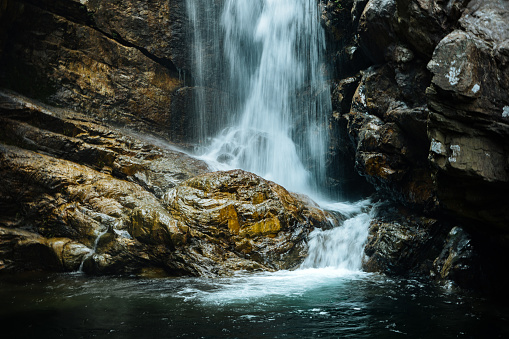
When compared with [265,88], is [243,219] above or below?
below

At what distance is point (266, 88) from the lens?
1708cm

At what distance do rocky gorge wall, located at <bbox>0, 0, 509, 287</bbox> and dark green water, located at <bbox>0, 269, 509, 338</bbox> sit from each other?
1.14 m

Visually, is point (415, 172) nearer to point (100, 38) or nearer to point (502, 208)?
point (502, 208)

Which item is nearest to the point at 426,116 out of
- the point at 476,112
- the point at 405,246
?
the point at 476,112

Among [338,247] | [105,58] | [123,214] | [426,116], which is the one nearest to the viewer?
[426,116]

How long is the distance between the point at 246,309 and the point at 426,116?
20.6 ft

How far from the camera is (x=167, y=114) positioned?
16328 millimetres

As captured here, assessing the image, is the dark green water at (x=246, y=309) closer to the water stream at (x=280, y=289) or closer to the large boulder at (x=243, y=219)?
the water stream at (x=280, y=289)

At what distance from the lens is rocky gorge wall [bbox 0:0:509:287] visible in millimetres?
5801

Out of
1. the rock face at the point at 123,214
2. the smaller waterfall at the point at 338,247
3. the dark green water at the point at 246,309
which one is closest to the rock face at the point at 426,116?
the smaller waterfall at the point at 338,247

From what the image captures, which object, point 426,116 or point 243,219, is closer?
point 426,116

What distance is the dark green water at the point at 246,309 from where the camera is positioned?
478 centimetres

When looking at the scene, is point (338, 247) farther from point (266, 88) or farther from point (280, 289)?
point (266, 88)

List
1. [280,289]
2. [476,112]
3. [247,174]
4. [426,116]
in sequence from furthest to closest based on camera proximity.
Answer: [247,174]
[426,116]
[280,289]
[476,112]
